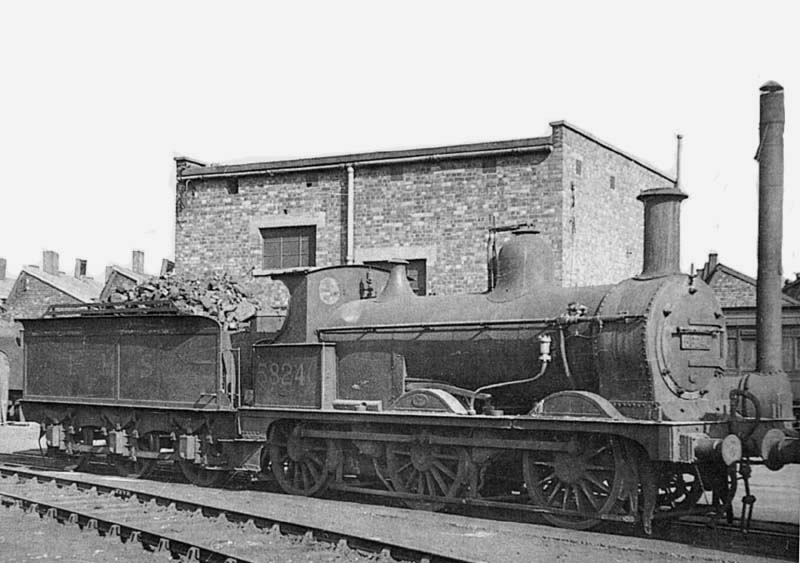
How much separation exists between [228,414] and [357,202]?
7938mm

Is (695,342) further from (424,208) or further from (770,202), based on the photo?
(424,208)

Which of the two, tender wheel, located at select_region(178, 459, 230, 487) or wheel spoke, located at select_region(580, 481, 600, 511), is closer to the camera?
wheel spoke, located at select_region(580, 481, 600, 511)

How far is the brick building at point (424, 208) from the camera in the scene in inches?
722

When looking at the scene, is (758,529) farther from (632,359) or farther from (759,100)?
(759,100)

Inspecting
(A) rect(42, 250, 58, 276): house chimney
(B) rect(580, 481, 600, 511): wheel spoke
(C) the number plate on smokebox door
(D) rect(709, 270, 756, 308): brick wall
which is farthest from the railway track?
(A) rect(42, 250, 58, 276): house chimney

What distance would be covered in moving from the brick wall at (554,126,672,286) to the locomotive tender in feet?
20.3

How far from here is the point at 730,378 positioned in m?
10.4

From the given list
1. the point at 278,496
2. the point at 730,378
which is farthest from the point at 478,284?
the point at 730,378

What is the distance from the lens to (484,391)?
36.7 feet

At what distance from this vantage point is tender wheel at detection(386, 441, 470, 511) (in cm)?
1084

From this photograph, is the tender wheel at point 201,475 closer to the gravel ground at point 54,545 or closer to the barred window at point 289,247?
the gravel ground at point 54,545

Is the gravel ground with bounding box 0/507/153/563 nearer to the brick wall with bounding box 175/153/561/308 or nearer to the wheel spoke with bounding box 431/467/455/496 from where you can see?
the wheel spoke with bounding box 431/467/455/496

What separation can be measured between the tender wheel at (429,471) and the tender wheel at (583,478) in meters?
0.91

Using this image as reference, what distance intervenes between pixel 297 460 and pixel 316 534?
126 inches
